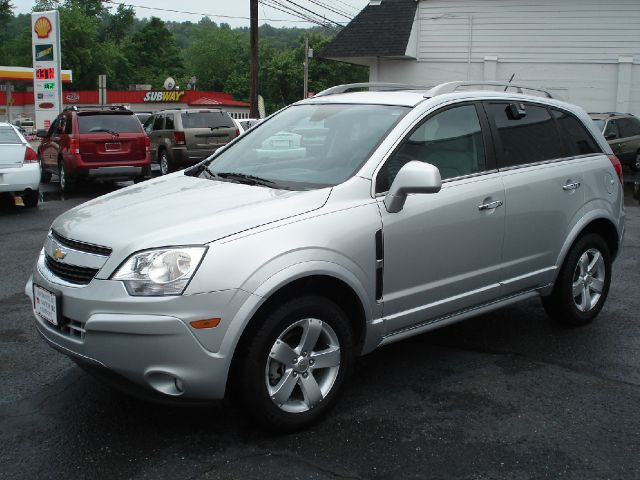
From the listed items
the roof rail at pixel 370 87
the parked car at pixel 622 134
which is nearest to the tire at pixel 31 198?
the roof rail at pixel 370 87

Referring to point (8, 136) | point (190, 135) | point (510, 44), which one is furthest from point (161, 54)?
point (8, 136)

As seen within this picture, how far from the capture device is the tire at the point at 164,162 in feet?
61.7

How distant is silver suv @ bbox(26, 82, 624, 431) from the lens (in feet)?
11.0

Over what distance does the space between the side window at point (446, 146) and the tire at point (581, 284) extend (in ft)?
3.96

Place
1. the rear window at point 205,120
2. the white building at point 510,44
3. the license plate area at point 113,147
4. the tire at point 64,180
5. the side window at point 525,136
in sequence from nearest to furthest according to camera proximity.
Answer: the side window at point 525,136, the license plate area at point 113,147, the tire at point 64,180, the rear window at point 205,120, the white building at point 510,44

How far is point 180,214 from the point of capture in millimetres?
3713

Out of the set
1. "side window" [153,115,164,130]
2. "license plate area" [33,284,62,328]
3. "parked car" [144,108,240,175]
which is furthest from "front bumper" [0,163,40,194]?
"side window" [153,115,164,130]

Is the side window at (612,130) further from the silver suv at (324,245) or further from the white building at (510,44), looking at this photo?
the silver suv at (324,245)

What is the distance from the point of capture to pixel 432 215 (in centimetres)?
423

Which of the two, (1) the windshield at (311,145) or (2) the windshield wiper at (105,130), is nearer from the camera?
(1) the windshield at (311,145)

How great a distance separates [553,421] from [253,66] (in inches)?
895

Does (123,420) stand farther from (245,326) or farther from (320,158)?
(320,158)

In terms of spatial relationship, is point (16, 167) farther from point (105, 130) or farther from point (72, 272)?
point (72, 272)

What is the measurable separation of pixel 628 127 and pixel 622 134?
465mm
